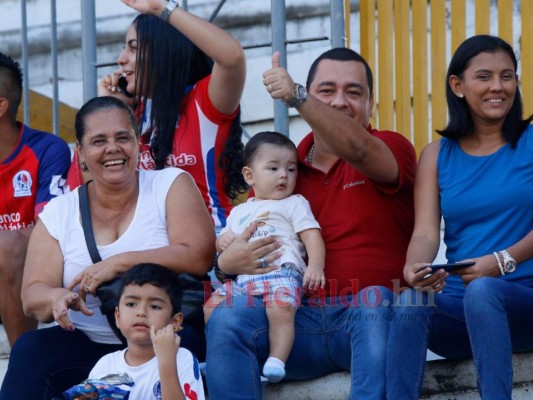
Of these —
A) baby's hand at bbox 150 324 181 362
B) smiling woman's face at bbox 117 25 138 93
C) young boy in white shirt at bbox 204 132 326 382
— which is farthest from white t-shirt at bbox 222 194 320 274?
smiling woman's face at bbox 117 25 138 93

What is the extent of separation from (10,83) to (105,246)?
121 cm

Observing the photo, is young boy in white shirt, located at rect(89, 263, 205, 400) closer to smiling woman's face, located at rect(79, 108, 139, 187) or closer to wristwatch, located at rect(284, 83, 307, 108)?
smiling woman's face, located at rect(79, 108, 139, 187)

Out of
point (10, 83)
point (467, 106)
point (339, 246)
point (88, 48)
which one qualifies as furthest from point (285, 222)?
point (88, 48)

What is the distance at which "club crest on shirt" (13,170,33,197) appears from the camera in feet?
18.3

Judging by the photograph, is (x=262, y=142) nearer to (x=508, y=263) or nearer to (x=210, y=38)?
(x=210, y=38)

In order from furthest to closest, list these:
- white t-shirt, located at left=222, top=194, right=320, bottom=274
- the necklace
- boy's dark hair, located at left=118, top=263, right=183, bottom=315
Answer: the necklace
white t-shirt, located at left=222, top=194, right=320, bottom=274
boy's dark hair, located at left=118, top=263, right=183, bottom=315

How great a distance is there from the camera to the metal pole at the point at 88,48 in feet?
20.0

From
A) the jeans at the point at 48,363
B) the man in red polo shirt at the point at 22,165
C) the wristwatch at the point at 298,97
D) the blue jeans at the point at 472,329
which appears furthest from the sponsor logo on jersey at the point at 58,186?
the blue jeans at the point at 472,329

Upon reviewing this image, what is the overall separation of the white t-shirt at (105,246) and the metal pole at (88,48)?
3.82 ft

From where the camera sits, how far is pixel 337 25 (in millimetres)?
5965

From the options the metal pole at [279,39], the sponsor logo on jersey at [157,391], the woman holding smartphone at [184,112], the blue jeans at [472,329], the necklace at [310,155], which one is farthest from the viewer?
the metal pole at [279,39]

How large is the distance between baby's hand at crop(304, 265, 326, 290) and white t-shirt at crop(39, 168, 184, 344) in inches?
22.7

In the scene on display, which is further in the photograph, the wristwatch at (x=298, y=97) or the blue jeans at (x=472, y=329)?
the wristwatch at (x=298, y=97)

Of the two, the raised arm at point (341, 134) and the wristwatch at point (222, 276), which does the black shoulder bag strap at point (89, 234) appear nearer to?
the wristwatch at point (222, 276)
